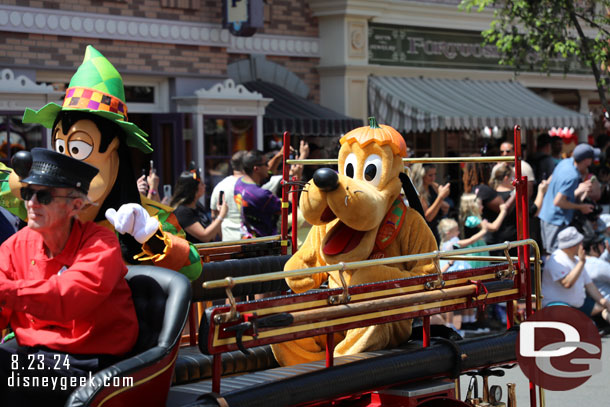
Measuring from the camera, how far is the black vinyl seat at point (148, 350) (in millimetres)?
3324

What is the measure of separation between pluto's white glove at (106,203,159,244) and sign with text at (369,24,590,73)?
11.5 meters

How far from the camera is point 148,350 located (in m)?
3.57

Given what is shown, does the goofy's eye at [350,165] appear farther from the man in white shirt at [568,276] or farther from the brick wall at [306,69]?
the brick wall at [306,69]

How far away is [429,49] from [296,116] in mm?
3937

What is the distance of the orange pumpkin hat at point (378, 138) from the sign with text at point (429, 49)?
33.6ft

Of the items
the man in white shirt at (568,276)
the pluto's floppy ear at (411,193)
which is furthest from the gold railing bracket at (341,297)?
the man in white shirt at (568,276)

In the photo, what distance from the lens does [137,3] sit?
1219 cm

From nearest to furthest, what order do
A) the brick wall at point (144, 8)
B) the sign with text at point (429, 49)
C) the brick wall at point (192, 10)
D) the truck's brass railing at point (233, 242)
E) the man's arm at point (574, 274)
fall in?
1. the truck's brass railing at point (233, 242)
2. the man's arm at point (574, 274)
3. the brick wall at point (144, 8)
4. the brick wall at point (192, 10)
5. the sign with text at point (429, 49)

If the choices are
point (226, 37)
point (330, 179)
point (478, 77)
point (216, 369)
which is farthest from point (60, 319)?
point (478, 77)

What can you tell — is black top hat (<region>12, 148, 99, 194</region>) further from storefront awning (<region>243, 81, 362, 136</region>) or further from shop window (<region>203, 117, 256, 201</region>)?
storefront awning (<region>243, 81, 362, 136</region>)

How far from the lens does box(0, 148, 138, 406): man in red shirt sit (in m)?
3.47

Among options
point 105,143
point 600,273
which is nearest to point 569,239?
point 600,273

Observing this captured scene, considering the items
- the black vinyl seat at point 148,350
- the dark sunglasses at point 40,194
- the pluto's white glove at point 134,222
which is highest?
the dark sunglasses at point 40,194

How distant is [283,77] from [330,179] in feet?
33.4
